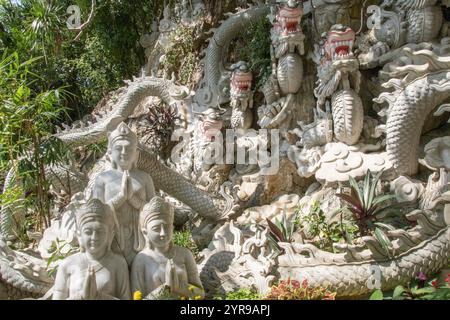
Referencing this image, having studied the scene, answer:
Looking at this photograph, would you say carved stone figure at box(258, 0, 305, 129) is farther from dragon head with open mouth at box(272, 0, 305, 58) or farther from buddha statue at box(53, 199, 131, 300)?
buddha statue at box(53, 199, 131, 300)

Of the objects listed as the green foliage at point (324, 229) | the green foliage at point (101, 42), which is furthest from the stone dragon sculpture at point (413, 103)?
the green foliage at point (101, 42)

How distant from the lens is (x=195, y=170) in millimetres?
6988

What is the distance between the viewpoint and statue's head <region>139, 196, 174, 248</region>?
3.67 m

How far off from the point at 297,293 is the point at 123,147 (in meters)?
1.61

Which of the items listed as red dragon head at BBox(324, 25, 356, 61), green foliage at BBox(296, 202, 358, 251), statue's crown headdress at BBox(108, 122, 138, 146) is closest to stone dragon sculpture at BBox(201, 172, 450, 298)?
green foliage at BBox(296, 202, 358, 251)

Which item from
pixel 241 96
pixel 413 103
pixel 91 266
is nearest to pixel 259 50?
pixel 241 96

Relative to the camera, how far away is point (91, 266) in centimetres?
344

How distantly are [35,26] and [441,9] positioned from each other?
4744 millimetres

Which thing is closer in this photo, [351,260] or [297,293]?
[297,293]

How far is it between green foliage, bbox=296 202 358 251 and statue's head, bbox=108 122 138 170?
5.32 ft

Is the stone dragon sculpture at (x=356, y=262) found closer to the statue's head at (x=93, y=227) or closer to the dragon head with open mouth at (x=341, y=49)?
the statue's head at (x=93, y=227)

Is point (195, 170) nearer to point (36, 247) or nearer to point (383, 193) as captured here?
point (36, 247)

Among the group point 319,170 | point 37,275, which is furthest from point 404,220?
point 37,275

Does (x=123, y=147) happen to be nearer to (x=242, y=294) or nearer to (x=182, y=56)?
(x=242, y=294)
